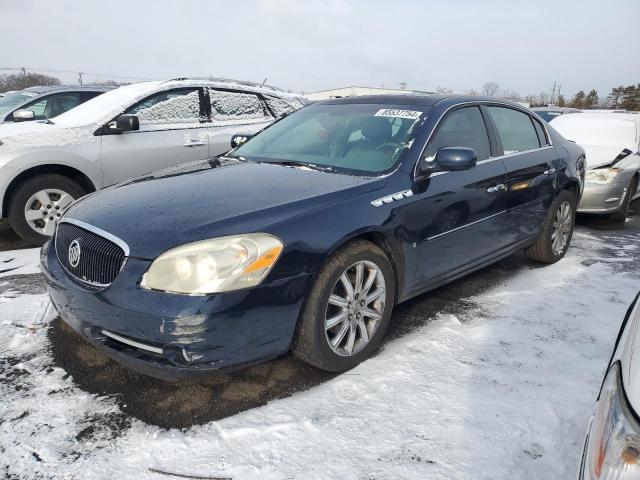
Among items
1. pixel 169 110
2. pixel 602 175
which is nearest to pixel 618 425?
pixel 169 110

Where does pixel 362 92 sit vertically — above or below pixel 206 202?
above

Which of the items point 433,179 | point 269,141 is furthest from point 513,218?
point 269,141

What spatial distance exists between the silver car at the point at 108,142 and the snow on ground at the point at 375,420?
74.7 inches

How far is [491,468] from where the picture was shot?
195 cm

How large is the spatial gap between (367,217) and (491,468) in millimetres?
1288

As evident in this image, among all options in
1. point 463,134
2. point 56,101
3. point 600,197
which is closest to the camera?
point 463,134

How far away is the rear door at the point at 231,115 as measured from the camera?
5516 millimetres

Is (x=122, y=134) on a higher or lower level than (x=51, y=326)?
higher

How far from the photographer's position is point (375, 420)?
224cm

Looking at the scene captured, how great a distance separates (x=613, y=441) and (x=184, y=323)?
60.9 inches

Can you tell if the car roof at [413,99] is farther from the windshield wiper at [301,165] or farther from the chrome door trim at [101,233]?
the chrome door trim at [101,233]

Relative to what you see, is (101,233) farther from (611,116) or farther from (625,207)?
(611,116)

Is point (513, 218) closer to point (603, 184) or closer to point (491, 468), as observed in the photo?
point (491, 468)

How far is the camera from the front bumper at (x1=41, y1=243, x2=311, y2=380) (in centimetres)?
206
